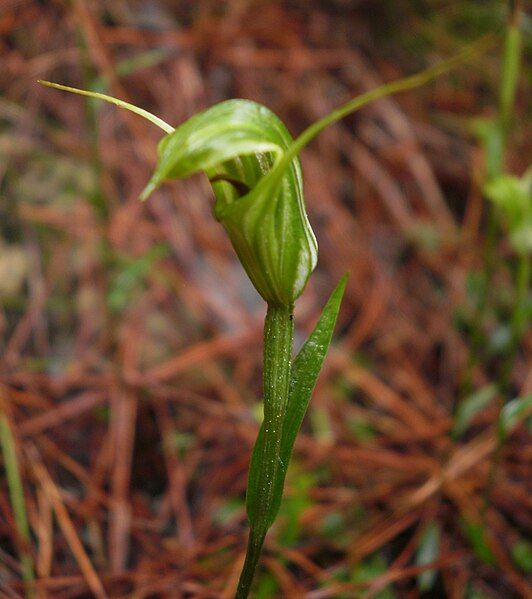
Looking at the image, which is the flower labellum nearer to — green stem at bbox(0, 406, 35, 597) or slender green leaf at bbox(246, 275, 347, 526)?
slender green leaf at bbox(246, 275, 347, 526)

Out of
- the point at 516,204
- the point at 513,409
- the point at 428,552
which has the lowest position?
the point at 428,552

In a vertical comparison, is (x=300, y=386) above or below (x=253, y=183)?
below

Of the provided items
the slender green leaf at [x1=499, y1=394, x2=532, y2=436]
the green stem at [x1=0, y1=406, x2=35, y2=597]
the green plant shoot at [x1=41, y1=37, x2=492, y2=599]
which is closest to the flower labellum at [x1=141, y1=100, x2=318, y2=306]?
the green plant shoot at [x1=41, y1=37, x2=492, y2=599]

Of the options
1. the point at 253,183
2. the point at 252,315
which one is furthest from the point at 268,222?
the point at 252,315

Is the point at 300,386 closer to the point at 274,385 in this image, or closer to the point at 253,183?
the point at 274,385

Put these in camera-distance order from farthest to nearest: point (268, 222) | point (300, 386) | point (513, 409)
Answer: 1. point (513, 409)
2. point (300, 386)
3. point (268, 222)

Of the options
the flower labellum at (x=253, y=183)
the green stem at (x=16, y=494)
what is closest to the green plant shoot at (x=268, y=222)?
the flower labellum at (x=253, y=183)
